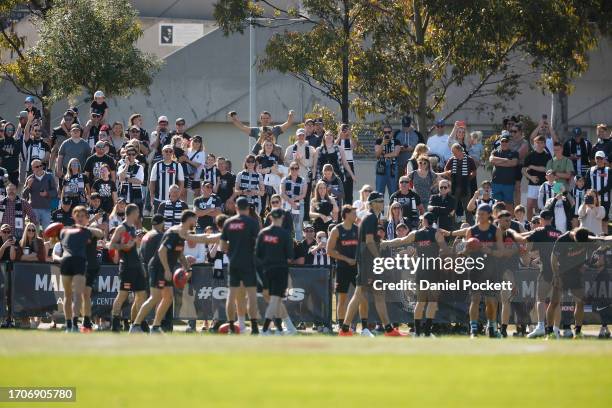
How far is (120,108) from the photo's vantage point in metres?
36.9

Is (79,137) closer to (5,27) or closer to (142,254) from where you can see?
(142,254)

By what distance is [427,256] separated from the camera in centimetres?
2083

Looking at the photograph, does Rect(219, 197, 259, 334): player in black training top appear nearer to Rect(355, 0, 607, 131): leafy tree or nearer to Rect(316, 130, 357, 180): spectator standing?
Rect(316, 130, 357, 180): spectator standing

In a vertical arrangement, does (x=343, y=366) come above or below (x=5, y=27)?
below

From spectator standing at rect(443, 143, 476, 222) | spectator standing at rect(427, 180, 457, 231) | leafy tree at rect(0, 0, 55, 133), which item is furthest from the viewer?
leafy tree at rect(0, 0, 55, 133)

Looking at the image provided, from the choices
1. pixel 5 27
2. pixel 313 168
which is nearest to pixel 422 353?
pixel 313 168

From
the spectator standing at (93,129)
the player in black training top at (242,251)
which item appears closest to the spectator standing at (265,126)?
the spectator standing at (93,129)

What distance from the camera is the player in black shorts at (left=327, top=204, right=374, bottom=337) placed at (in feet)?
67.5

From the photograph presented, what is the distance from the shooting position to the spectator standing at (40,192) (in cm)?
2530

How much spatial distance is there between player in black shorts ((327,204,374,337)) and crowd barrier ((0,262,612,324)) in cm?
58

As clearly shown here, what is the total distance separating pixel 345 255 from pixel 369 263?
416mm

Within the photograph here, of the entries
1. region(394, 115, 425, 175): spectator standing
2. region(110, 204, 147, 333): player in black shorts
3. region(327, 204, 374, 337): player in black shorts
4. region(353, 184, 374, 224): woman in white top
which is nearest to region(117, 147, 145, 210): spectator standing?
region(353, 184, 374, 224): woman in white top

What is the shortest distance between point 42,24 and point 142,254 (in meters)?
13.3

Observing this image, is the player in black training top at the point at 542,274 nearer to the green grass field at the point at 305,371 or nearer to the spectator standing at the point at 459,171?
the green grass field at the point at 305,371
